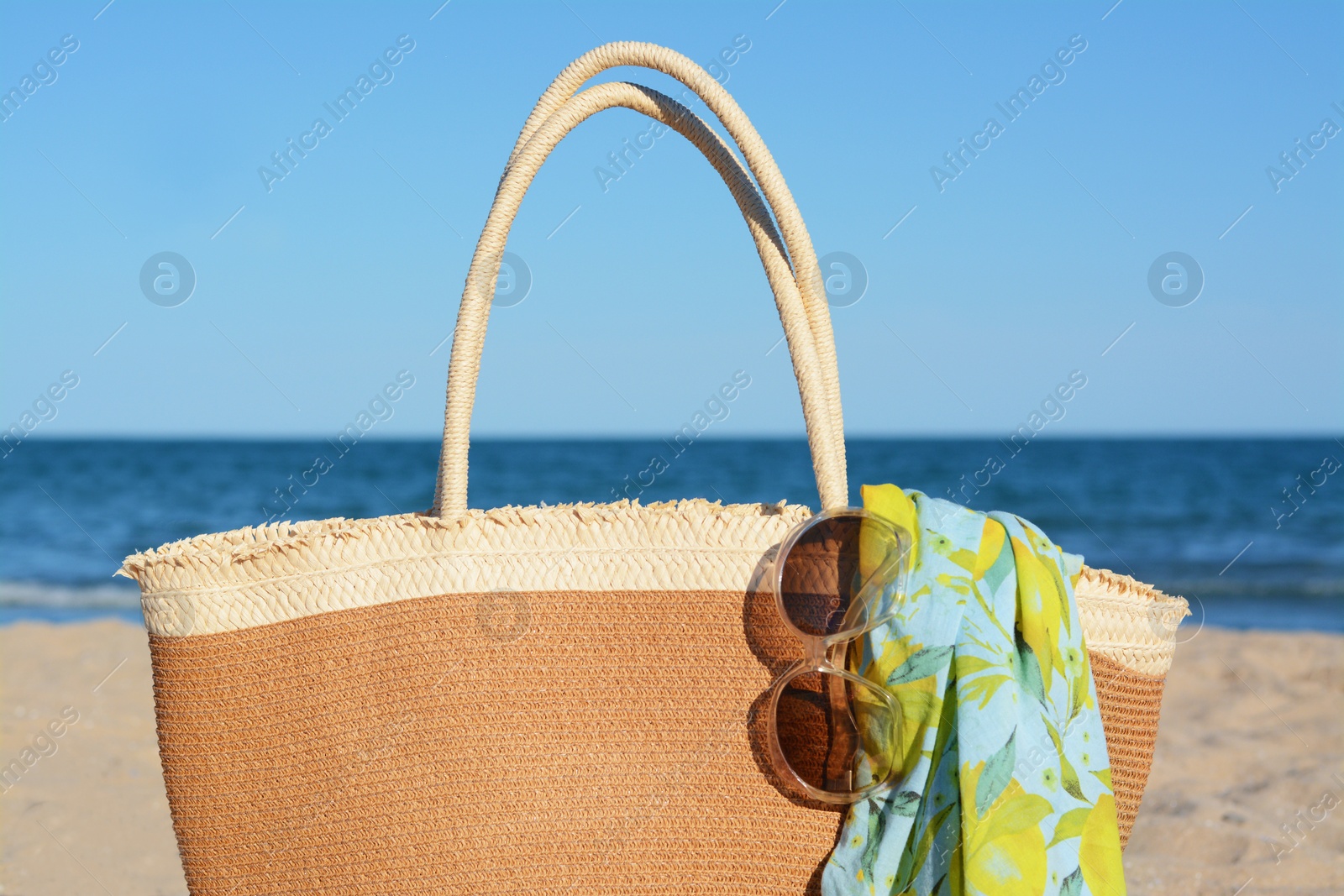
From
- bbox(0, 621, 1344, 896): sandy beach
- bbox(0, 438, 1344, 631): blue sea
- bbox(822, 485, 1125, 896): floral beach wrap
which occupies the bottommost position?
bbox(822, 485, 1125, 896): floral beach wrap

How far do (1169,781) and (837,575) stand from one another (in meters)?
2.01

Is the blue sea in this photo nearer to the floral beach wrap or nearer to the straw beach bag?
the straw beach bag

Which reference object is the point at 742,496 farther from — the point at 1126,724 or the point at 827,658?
the point at 827,658

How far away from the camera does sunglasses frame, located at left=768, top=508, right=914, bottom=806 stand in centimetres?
103

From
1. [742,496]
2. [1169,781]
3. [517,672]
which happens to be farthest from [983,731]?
[742,496]

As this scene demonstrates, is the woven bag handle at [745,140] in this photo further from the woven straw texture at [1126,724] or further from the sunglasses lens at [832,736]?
the woven straw texture at [1126,724]

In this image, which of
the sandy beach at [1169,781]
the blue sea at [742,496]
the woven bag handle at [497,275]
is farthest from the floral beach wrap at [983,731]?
the blue sea at [742,496]

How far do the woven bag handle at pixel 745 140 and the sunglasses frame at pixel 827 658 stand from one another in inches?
4.1

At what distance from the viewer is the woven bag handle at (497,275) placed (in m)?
1.12

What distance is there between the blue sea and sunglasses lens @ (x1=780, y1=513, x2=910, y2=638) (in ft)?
5.16

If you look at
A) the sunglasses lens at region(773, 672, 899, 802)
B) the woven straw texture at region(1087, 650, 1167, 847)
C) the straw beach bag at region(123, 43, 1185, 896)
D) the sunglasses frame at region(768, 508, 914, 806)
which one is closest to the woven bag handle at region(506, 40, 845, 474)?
the straw beach bag at region(123, 43, 1185, 896)

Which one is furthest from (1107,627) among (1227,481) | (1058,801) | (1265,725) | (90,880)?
(1227,481)

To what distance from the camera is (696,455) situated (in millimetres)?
21938

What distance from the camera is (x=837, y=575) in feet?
3.42
